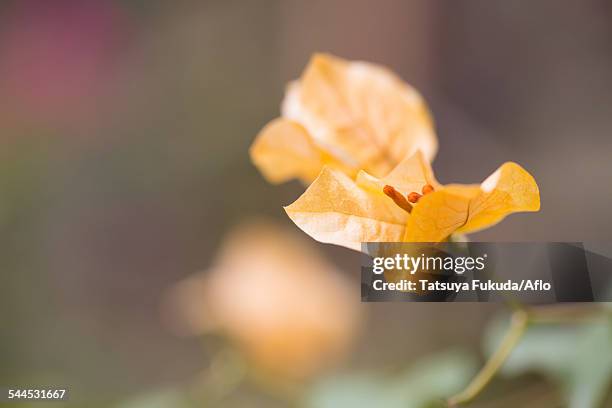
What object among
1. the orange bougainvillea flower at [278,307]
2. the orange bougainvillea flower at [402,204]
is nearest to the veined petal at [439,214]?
the orange bougainvillea flower at [402,204]

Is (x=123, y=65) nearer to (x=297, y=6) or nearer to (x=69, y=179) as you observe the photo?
(x=69, y=179)

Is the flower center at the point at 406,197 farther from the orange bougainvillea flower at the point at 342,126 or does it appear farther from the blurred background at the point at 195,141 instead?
the blurred background at the point at 195,141

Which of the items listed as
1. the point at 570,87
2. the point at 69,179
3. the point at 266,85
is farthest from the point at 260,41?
the point at 570,87

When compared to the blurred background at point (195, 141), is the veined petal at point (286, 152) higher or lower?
lower

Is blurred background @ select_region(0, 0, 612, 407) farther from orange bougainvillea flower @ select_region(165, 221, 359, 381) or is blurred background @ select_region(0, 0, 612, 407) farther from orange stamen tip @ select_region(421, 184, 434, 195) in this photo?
orange stamen tip @ select_region(421, 184, 434, 195)

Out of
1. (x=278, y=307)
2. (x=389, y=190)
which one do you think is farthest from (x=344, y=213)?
(x=278, y=307)

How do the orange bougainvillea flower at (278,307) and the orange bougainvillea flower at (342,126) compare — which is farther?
the orange bougainvillea flower at (278,307)

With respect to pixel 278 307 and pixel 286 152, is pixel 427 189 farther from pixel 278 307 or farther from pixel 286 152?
pixel 278 307
